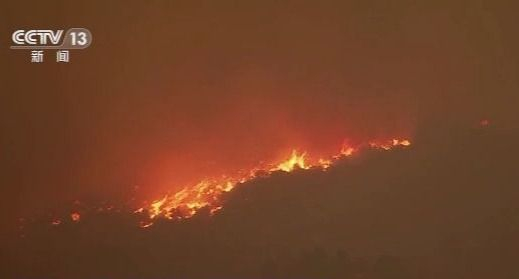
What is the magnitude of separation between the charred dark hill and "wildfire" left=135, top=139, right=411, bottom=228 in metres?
0.03

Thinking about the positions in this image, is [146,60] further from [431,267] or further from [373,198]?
[431,267]

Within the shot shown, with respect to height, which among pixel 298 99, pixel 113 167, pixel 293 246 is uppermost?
pixel 298 99

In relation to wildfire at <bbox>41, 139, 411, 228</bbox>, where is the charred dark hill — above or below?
below

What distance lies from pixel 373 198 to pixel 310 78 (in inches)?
21.6

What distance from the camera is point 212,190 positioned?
95.7 inches

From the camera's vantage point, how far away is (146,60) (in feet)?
8.04

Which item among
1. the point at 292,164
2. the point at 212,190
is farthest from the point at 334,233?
the point at 212,190

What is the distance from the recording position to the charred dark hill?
2.39 meters

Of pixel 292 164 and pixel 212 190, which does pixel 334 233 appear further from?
pixel 212 190

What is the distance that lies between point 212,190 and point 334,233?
52 cm

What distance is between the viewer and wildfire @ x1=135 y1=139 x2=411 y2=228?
2.42m

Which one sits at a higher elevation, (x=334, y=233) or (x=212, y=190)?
(x=212, y=190)

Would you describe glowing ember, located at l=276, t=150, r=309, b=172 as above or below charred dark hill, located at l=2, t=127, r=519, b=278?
above

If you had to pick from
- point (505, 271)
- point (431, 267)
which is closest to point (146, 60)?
point (431, 267)
